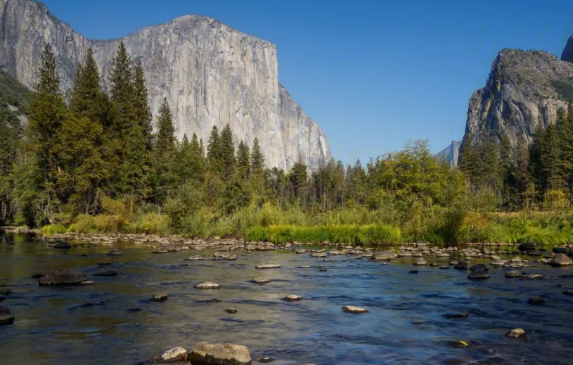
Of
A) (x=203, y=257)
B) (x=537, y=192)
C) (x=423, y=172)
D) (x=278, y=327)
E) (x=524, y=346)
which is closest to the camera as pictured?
(x=524, y=346)

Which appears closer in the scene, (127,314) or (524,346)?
(524,346)

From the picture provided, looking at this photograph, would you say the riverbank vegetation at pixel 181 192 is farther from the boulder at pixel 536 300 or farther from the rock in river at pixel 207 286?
the rock in river at pixel 207 286

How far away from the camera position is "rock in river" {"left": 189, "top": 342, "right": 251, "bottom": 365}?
22.0ft

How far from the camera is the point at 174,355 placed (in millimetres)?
6887

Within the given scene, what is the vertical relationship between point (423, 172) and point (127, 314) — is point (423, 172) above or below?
above

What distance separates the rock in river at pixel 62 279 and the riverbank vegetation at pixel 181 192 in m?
17.6

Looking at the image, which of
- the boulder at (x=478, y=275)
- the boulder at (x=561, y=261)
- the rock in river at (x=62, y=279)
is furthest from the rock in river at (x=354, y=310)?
the boulder at (x=561, y=261)

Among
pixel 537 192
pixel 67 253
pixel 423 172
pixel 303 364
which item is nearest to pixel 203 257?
pixel 67 253

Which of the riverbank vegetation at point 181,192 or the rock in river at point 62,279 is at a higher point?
the riverbank vegetation at point 181,192

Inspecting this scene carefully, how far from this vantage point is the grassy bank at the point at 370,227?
2717 cm

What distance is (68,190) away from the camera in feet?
163

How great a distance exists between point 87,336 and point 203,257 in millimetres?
13275

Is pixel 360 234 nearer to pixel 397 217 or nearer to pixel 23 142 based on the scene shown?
pixel 397 217

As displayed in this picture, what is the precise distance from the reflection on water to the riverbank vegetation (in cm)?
1200
